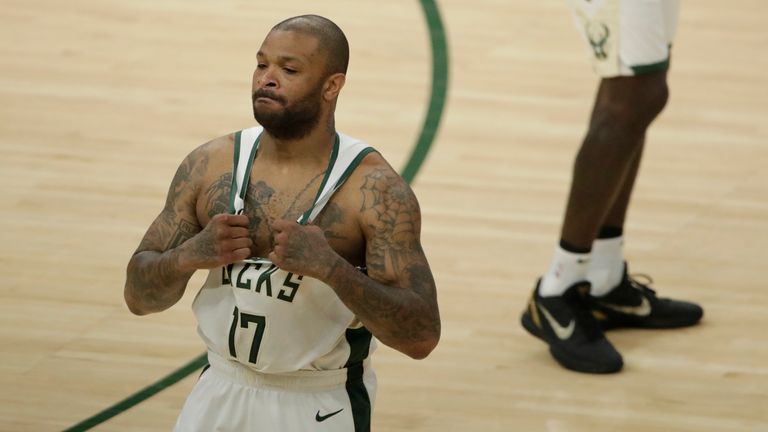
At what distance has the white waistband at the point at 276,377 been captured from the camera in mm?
Answer: 3184

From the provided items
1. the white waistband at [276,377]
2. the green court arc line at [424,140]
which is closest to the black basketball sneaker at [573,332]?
the green court arc line at [424,140]

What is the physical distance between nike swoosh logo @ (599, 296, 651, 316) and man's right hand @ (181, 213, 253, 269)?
7.13 ft

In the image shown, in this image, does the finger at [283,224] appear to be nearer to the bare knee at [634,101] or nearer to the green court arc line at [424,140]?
the green court arc line at [424,140]

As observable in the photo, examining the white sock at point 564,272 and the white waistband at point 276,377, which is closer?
the white waistband at point 276,377

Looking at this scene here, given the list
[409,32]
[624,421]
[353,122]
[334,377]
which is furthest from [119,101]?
[334,377]

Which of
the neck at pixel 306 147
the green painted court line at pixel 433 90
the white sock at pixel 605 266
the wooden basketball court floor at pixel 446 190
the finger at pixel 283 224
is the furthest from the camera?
the green painted court line at pixel 433 90

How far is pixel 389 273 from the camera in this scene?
3029 mm

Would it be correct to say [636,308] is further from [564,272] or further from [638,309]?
[564,272]

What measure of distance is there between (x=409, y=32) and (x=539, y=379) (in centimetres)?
328

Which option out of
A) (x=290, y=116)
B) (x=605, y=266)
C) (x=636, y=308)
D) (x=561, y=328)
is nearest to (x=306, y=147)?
(x=290, y=116)

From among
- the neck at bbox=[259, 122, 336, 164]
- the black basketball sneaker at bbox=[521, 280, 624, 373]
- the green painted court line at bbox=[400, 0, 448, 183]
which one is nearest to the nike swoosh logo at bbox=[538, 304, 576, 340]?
the black basketball sneaker at bbox=[521, 280, 624, 373]

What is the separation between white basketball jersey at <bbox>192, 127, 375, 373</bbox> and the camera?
3.05m

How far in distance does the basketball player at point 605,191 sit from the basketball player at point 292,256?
4.82 ft

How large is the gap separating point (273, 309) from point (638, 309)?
2.11m
